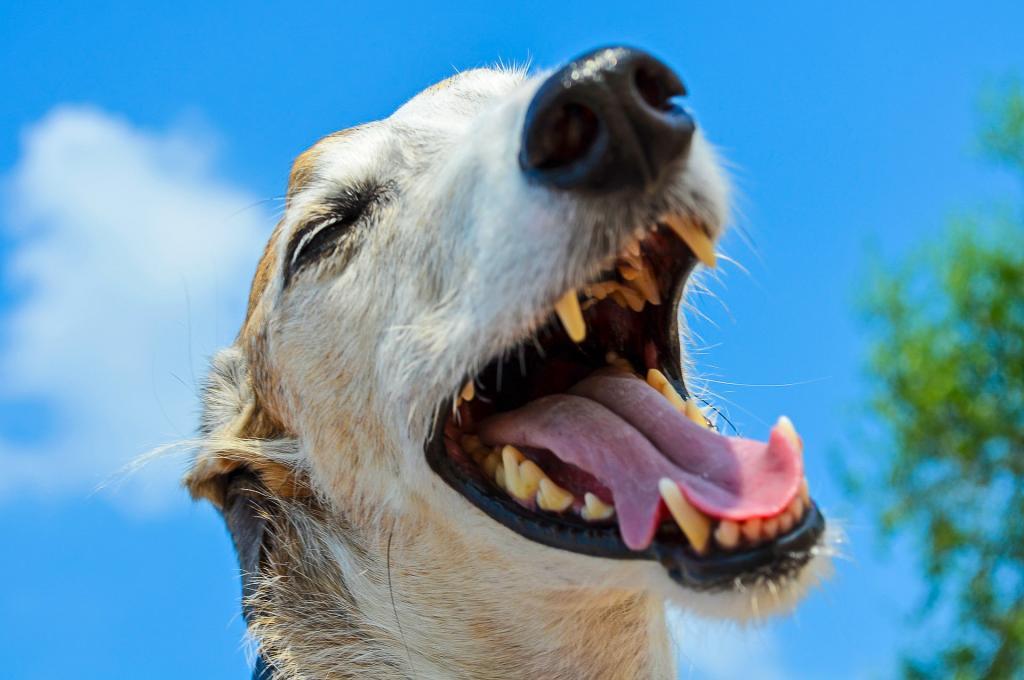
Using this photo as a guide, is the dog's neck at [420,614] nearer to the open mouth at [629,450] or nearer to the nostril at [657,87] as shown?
the open mouth at [629,450]

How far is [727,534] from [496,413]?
1.21m

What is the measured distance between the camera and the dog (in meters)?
3.08

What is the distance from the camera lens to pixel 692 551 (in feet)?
9.93

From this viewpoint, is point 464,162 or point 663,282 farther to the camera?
point 663,282

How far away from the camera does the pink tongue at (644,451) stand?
3039 millimetres

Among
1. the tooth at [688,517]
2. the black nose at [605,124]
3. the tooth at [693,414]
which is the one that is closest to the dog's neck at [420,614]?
the tooth at [693,414]

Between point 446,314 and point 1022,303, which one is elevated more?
point 1022,303

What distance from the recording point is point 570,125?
9.99 ft

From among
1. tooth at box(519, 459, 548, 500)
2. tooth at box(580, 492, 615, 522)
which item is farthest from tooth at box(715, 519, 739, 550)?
tooth at box(519, 459, 548, 500)

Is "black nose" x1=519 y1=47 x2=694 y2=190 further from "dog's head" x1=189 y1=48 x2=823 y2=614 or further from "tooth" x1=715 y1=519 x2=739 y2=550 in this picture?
"tooth" x1=715 y1=519 x2=739 y2=550

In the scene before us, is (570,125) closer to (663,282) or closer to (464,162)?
(464,162)

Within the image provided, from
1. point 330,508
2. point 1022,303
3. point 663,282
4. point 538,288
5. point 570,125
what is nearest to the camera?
point 570,125

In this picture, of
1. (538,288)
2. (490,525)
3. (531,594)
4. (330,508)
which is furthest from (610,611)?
(538,288)

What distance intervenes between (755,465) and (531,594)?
1.31m
